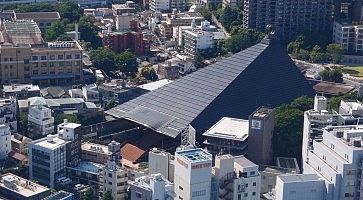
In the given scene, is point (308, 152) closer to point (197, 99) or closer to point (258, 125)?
point (258, 125)

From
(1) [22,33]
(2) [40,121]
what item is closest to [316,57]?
(1) [22,33]

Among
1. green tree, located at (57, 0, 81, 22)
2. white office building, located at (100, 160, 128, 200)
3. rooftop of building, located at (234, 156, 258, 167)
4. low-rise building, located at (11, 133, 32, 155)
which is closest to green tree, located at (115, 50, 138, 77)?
green tree, located at (57, 0, 81, 22)

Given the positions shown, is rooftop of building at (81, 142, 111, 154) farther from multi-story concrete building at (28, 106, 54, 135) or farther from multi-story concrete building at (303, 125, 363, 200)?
multi-story concrete building at (303, 125, 363, 200)

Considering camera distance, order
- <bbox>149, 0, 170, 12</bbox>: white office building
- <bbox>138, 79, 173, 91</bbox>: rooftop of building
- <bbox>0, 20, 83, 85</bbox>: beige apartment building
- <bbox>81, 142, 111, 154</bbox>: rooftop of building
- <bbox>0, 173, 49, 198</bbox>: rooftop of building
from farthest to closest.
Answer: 1. <bbox>149, 0, 170, 12</bbox>: white office building
2. <bbox>0, 20, 83, 85</bbox>: beige apartment building
3. <bbox>138, 79, 173, 91</bbox>: rooftop of building
4. <bbox>81, 142, 111, 154</bbox>: rooftop of building
5. <bbox>0, 173, 49, 198</bbox>: rooftop of building

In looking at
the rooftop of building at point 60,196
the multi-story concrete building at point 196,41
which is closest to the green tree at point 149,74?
the multi-story concrete building at point 196,41

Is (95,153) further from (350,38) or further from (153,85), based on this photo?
(350,38)

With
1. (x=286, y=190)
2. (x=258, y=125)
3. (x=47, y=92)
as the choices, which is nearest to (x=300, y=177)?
(x=286, y=190)
